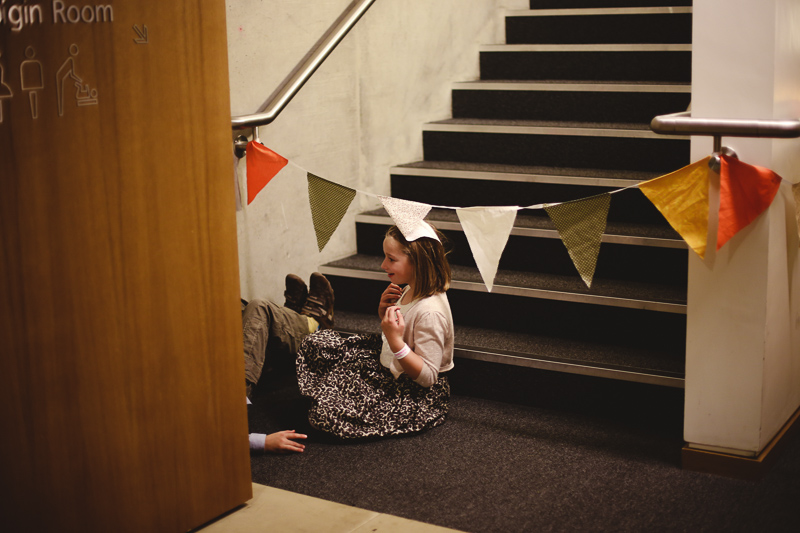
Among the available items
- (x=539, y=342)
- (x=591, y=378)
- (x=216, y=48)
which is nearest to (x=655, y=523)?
(x=591, y=378)

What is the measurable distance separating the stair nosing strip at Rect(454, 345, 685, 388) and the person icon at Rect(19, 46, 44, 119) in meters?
1.84

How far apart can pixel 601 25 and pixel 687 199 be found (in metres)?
2.11

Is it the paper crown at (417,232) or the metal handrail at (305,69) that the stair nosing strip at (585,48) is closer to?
the metal handrail at (305,69)

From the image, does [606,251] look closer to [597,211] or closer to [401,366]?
[597,211]

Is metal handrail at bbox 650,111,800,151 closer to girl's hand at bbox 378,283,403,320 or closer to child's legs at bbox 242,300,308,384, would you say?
girl's hand at bbox 378,283,403,320

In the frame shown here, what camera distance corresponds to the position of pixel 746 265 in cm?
239

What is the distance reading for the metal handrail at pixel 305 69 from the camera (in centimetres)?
313

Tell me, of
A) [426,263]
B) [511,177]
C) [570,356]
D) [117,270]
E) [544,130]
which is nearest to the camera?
[117,270]

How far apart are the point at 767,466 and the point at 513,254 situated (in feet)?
4.45

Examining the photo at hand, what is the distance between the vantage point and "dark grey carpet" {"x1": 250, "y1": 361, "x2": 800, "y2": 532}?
7.70 ft

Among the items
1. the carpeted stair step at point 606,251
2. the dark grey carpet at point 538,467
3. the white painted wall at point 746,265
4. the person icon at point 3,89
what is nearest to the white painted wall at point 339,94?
the carpeted stair step at point 606,251

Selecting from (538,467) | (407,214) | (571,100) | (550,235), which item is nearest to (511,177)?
(550,235)

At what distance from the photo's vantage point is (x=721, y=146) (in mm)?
2350

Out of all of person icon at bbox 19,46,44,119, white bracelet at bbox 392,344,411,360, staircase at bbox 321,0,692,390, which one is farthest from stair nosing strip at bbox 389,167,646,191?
person icon at bbox 19,46,44,119
